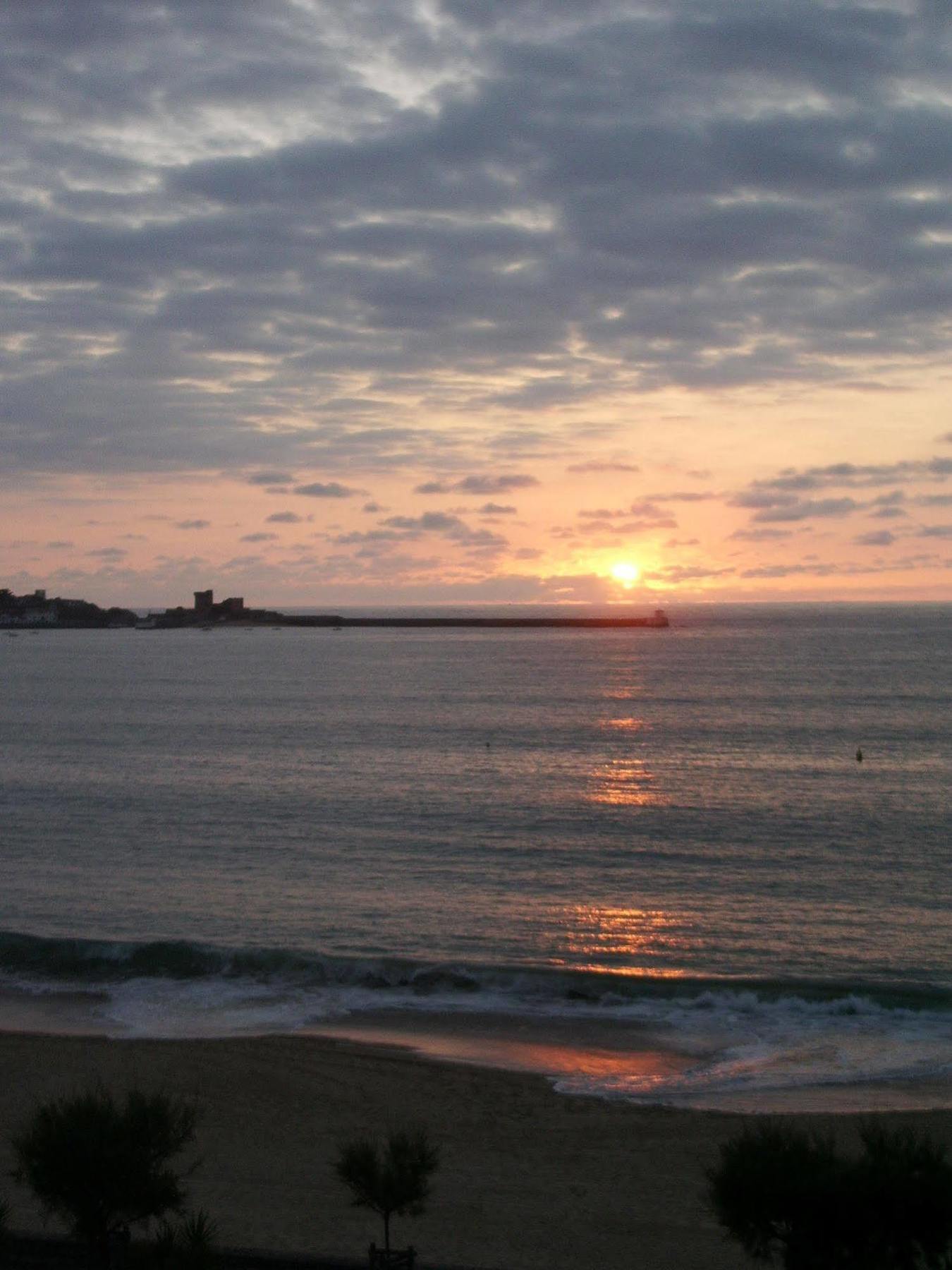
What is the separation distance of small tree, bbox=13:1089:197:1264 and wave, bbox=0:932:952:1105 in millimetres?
10904

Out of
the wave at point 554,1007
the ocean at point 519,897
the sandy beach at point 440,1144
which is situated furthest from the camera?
the ocean at point 519,897

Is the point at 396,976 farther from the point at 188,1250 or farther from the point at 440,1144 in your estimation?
the point at 188,1250

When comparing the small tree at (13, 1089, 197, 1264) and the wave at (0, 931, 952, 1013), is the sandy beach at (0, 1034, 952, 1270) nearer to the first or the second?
the small tree at (13, 1089, 197, 1264)

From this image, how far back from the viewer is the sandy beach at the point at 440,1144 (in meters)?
15.5

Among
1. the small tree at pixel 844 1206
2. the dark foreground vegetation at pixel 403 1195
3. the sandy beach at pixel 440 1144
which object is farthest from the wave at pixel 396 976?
the small tree at pixel 844 1206

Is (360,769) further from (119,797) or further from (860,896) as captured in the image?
(860,896)

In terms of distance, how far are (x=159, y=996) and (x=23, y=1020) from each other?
288 cm

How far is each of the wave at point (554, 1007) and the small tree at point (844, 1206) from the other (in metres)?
9.69

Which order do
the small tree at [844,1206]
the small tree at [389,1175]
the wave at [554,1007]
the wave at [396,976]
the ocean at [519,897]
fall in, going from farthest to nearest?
the wave at [396,976]
the ocean at [519,897]
the wave at [554,1007]
the small tree at [389,1175]
the small tree at [844,1206]

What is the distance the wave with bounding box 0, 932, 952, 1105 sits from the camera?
72.4 feet

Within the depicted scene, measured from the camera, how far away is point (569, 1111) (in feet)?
65.5

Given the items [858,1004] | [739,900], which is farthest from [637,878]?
[858,1004]

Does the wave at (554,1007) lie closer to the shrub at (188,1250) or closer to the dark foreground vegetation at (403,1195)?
the dark foreground vegetation at (403,1195)

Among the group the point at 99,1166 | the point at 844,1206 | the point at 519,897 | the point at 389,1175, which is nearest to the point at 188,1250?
the point at 99,1166
